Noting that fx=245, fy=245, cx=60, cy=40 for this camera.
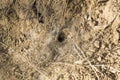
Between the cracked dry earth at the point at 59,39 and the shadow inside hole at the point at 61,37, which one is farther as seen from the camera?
the shadow inside hole at the point at 61,37

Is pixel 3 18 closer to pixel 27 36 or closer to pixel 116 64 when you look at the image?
pixel 27 36

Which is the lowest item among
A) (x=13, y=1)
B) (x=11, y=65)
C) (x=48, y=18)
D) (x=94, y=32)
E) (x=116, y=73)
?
(x=116, y=73)

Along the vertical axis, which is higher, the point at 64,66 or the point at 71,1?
the point at 71,1

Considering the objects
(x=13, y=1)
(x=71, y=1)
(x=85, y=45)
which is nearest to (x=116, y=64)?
(x=85, y=45)

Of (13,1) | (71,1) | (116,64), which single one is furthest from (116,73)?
(13,1)

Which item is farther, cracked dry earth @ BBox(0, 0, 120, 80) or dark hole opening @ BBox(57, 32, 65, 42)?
dark hole opening @ BBox(57, 32, 65, 42)

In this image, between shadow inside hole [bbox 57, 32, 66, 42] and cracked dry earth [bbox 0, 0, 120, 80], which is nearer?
cracked dry earth [bbox 0, 0, 120, 80]

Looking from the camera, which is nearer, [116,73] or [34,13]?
[116,73]
